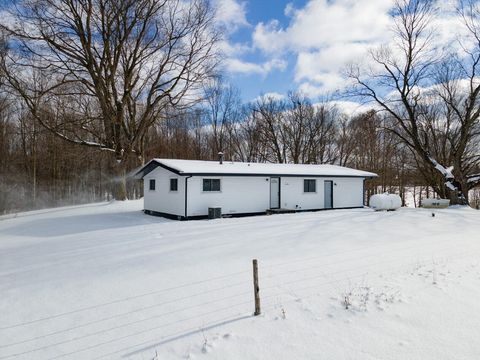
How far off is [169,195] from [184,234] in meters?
4.95

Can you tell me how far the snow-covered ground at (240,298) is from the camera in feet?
11.7

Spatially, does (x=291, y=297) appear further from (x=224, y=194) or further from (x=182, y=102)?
(x=182, y=102)

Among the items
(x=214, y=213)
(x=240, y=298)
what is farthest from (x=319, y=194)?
(x=240, y=298)

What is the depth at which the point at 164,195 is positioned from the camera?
15266mm

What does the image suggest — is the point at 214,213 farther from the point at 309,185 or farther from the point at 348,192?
the point at 348,192

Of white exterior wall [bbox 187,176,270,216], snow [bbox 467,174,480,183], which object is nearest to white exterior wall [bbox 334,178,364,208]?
white exterior wall [bbox 187,176,270,216]

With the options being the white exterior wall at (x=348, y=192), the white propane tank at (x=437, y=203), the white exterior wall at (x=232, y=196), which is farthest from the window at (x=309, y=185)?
the white propane tank at (x=437, y=203)

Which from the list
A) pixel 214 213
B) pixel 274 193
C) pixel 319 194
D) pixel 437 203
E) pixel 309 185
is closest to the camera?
pixel 214 213

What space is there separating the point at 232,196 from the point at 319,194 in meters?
5.75

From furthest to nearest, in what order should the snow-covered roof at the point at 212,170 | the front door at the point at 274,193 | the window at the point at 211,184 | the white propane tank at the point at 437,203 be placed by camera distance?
the white propane tank at the point at 437,203
the front door at the point at 274,193
the window at the point at 211,184
the snow-covered roof at the point at 212,170

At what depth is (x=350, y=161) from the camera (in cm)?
3294

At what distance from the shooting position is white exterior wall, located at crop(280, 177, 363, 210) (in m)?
17.0

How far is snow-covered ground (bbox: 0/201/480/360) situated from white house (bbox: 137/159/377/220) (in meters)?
4.65

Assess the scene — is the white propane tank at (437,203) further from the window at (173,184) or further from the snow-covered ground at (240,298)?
the window at (173,184)
